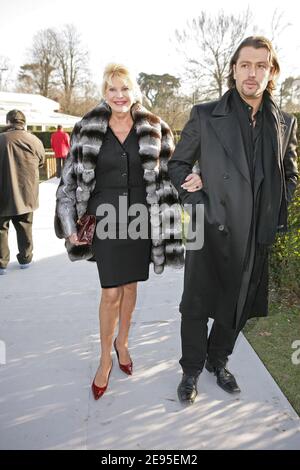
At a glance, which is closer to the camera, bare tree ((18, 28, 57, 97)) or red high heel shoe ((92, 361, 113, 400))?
red high heel shoe ((92, 361, 113, 400))

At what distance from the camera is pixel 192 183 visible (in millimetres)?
2434

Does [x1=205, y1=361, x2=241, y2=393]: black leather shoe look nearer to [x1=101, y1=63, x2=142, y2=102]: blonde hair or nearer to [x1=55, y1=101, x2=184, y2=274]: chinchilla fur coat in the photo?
[x1=55, y1=101, x2=184, y2=274]: chinchilla fur coat

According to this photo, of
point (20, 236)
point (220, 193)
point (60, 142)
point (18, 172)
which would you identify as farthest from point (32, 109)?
point (220, 193)

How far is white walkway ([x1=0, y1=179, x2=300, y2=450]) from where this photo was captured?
7.81ft

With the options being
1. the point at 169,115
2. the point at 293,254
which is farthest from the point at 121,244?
the point at 169,115

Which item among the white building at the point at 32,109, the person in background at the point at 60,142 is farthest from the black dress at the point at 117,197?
the white building at the point at 32,109

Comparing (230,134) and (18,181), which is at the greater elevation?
(230,134)

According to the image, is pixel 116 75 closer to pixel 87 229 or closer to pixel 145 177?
pixel 145 177

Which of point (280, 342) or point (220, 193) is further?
point (280, 342)

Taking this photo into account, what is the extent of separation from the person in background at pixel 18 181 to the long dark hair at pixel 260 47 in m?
3.42

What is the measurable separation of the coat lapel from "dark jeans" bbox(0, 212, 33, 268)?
143 inches

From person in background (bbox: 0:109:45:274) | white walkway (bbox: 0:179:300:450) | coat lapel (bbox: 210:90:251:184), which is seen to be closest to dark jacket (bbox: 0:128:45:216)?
person in background (bbox: 0:109:45:274)

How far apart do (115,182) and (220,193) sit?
0.67 m
